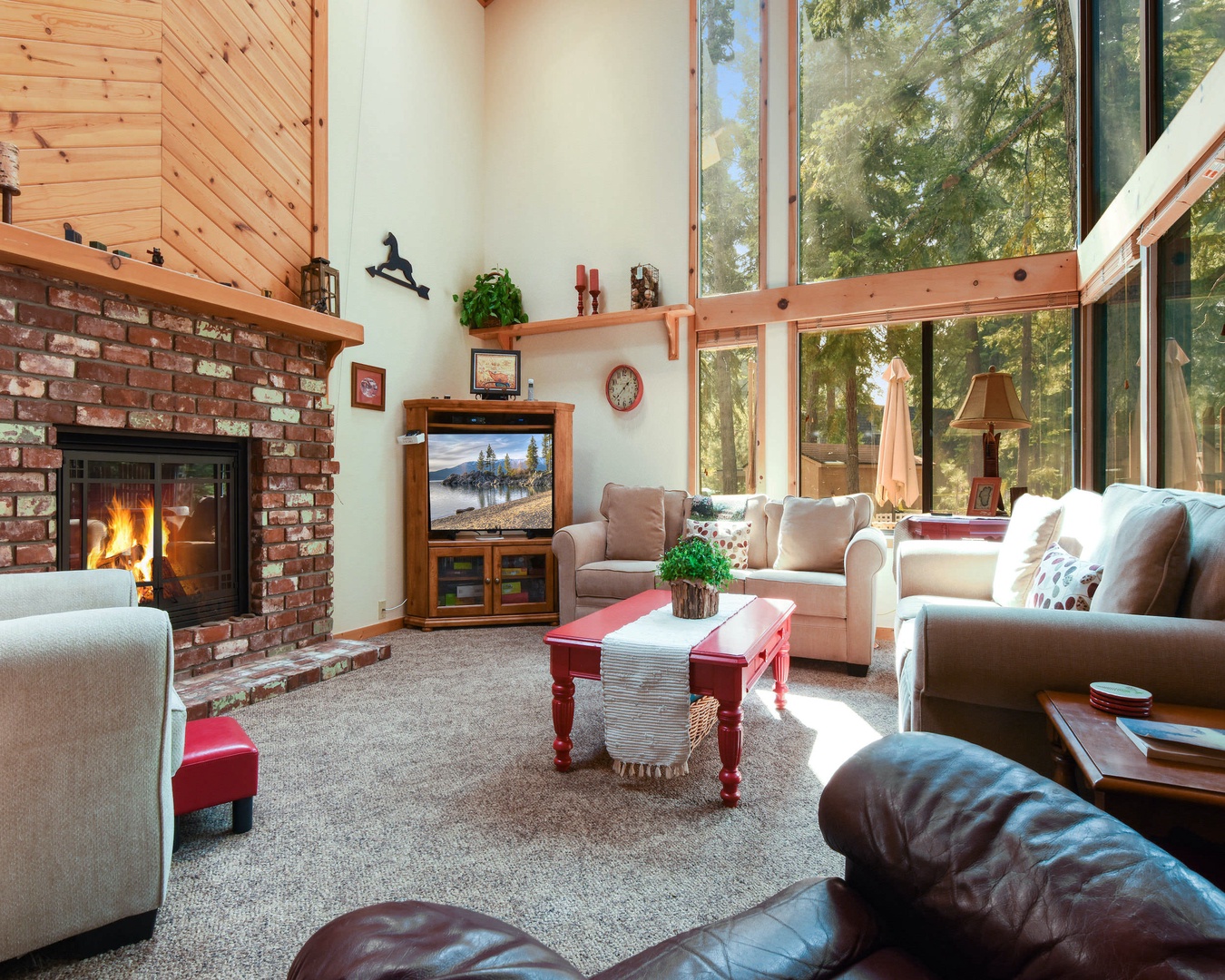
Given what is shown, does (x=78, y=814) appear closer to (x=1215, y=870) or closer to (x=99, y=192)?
(x=1215, y=870)

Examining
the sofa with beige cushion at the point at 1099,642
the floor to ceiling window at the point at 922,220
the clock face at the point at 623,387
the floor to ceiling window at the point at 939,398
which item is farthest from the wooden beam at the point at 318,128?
the sofa with beige cushion at the point at 1099,642

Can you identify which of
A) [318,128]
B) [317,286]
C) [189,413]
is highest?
[318,128]

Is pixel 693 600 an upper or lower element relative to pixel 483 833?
upper

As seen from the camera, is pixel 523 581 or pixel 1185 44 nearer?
pixel 1185 44

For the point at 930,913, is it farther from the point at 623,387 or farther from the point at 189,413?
the point at 623,387

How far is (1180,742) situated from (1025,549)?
1.61 meters

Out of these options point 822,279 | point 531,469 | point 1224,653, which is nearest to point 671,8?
point 822,279

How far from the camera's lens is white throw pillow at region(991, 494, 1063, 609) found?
2602 mm

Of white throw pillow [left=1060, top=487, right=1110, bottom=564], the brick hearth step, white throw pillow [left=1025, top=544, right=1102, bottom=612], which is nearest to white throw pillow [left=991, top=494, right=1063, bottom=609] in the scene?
white throw pillow [left=1060, top=487, right=1110, bottom=564]

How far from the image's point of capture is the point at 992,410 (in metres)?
3.75

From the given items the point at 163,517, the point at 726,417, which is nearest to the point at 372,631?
the point at 163,517

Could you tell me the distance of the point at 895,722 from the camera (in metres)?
2.77

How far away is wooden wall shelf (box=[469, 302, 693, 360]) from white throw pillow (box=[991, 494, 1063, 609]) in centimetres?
268

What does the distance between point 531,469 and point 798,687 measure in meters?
2.33
